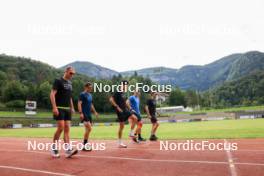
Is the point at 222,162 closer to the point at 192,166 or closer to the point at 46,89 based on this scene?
the point at 192,166

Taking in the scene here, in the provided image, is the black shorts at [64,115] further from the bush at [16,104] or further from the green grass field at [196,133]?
the bush at [16,104]

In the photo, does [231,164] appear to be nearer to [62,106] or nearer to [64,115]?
[64,115]

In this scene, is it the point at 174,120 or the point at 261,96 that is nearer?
the point at 174,120

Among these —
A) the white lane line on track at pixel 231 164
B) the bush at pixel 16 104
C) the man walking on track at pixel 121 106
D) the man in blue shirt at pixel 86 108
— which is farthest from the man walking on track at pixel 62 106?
the bush at pixel 16 104

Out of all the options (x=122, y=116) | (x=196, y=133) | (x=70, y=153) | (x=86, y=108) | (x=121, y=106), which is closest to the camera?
(x=70, y=153)

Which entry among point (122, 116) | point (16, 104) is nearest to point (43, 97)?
point (16, 104)

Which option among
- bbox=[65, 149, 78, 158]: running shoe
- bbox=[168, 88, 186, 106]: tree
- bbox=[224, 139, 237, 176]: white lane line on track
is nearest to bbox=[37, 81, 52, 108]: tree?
bbox=[168, 88, 186, 106]: tree

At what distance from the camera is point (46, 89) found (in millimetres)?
104188

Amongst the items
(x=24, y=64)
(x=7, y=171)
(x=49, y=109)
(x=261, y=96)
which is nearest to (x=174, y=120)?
(x=49, y=109)

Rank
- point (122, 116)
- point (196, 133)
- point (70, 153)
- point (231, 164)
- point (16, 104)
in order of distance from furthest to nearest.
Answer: point (16, 104) → point (196, 133) → point (122, 116) → point (70, 153) → point (231, 164)

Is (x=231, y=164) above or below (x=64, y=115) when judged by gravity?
below

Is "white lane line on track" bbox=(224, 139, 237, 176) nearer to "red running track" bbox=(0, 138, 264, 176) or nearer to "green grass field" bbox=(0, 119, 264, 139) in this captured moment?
"red running track" bbox=(0, 138, 264, 176)

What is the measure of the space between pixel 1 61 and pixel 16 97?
52.6 m

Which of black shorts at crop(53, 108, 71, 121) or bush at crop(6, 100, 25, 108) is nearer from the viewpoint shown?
black shorts at crop(53, 108, 71, 121)
